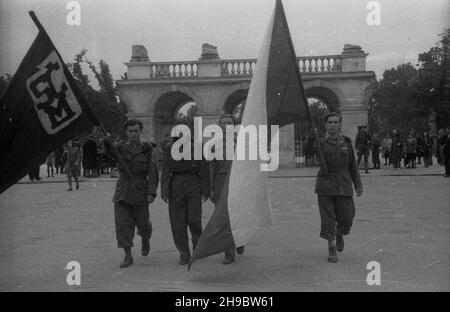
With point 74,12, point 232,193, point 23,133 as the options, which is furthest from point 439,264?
point 74,12

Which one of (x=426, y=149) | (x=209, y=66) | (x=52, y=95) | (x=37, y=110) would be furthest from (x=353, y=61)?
(x=37, y=110)

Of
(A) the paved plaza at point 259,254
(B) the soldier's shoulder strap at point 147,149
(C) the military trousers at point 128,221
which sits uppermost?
(B) the soldier's shoulder strap at point 147,149

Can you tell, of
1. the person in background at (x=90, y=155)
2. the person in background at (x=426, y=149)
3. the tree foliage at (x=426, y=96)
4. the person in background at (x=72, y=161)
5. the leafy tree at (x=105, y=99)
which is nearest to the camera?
the person in background at (x=72, y=161)

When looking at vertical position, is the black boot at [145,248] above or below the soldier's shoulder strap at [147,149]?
below

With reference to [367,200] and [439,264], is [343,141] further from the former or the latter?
[367,200]

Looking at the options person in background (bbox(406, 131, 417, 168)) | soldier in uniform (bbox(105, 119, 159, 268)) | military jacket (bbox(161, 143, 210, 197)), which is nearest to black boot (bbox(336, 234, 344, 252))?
military jacket (bbox(161, 143, 210, 197))

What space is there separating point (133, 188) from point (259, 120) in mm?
1714

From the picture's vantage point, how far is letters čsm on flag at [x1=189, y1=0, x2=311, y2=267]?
5.78 metres

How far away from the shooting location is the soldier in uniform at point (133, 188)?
6.45 m

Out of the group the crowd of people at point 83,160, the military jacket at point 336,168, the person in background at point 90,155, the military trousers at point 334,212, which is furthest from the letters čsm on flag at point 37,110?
the person in background at point 90,155

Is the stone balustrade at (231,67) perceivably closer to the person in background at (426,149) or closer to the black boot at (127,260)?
the person in background at (426,149)

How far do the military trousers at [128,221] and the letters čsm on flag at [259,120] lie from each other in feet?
3.65

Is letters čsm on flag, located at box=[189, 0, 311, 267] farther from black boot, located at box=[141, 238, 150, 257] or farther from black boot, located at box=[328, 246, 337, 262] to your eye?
black boot, located at box=[141, 238, 150, 257]
